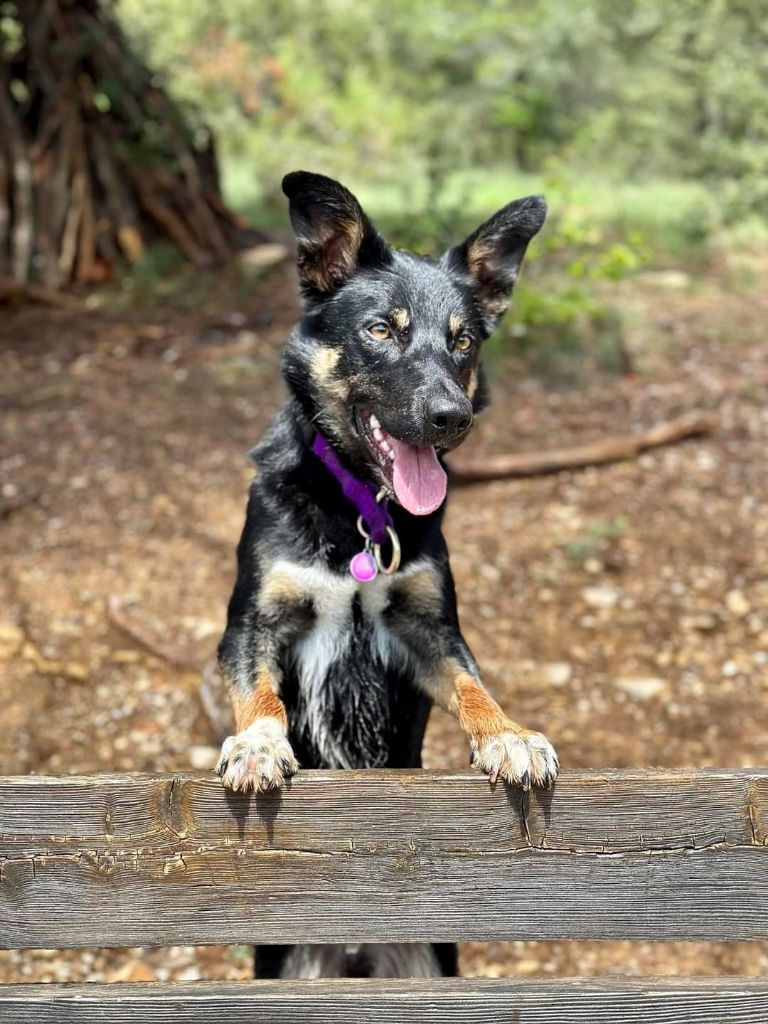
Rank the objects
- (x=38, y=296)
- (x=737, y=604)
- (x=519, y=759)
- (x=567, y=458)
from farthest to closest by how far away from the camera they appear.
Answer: (x=38, y=296) < (x=567, y=458) < (x=737, y=604) < (x=519, y=759)

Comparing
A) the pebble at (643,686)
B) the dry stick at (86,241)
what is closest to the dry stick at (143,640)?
the pebble at (643,686)

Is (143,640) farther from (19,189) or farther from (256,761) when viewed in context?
(19,189)

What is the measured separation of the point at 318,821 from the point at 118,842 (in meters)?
0.38

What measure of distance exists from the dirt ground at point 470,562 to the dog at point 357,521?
122cm

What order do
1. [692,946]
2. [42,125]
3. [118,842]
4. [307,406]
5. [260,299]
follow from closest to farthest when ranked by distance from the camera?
1. [118,842]
2. [307,406]
3. [692,946]
4. [260,299]
5. [42,125]

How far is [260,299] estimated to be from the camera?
914 centimetres

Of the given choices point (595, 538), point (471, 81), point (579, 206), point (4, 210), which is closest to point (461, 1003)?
point (595, 538)

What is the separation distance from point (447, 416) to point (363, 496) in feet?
1.15

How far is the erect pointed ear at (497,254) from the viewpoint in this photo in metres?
2.81

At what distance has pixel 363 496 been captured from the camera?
2.64 m

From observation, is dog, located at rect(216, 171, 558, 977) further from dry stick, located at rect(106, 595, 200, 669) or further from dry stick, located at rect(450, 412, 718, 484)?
dry stick, located at rect(450, 412, 718, 484)

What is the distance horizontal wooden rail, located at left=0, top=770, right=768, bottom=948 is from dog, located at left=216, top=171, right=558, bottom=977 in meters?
0.50

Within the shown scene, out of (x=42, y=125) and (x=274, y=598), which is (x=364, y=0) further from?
(x=274, y=598)

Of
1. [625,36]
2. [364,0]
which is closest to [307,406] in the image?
[625,36]
